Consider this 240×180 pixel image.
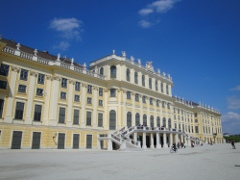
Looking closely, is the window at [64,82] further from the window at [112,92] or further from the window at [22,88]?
the window at [112,92]

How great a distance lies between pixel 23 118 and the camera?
3102cm

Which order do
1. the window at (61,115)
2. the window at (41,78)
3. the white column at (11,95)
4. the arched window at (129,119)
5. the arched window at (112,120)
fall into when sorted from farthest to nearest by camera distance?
the arched window at (129,119), the arched window at (112,120), the window at (61,115), the window at (41,78), the white column at (11,95)

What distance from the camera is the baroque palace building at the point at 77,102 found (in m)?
30.4

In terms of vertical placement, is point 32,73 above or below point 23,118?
above

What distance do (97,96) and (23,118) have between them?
15.6 meters

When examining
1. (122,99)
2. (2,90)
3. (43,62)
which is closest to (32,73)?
(43,62)

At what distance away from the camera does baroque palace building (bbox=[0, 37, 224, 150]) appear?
30438mm

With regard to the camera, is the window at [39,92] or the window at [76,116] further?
the window at [76,116]

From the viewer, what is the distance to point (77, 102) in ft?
126

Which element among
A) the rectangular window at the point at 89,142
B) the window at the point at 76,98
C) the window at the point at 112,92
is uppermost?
the window at the point at 112,92

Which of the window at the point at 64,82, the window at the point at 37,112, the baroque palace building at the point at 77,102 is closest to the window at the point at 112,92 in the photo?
the baroque palace building at the point at 77,102

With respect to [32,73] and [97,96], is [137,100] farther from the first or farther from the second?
[32,73]

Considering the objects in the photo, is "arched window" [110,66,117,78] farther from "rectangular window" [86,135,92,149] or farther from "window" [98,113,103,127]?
"rectangular window" [86,135,92,149]

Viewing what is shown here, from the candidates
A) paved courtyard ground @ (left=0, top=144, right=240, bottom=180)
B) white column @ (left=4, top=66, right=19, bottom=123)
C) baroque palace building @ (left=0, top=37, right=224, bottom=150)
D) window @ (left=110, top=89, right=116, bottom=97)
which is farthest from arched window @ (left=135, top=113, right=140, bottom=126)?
paved courtyard ground @ (left=0, top=144, right=240, bottom=180)
